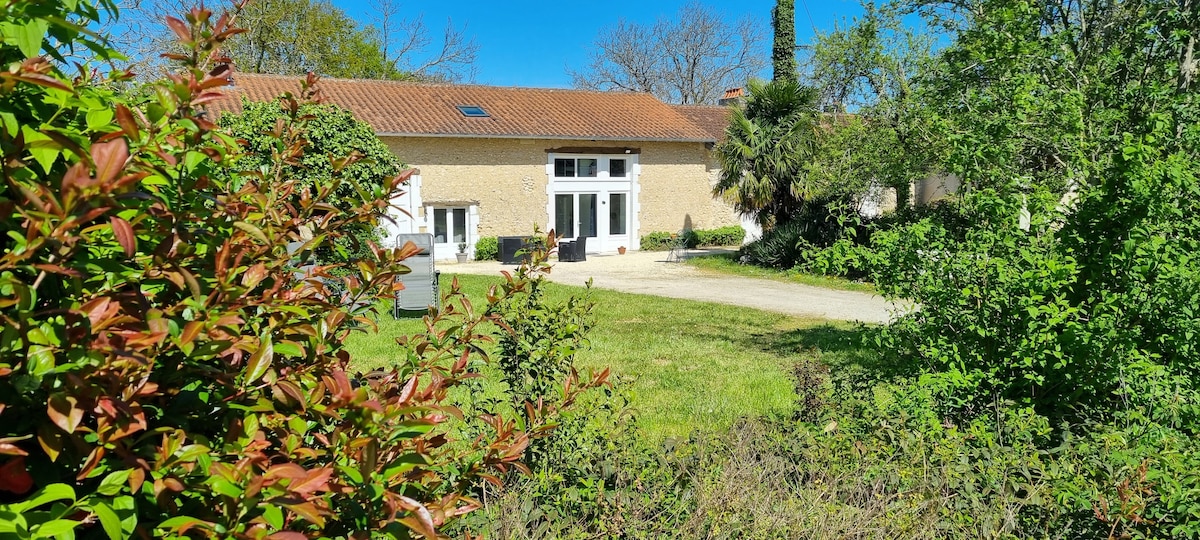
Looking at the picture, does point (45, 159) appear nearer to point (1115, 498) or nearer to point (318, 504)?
point (318, 504)

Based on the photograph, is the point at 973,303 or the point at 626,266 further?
the point at 626,266

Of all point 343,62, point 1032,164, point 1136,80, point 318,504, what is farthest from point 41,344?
point 343,62

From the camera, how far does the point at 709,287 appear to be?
A: 1766 centimetres

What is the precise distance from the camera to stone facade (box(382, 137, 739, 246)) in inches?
963

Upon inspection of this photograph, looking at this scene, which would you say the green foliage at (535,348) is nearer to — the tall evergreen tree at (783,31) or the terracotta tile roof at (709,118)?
the tall evergreen tree at (783,31)

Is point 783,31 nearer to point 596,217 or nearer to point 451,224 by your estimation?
point 596,217

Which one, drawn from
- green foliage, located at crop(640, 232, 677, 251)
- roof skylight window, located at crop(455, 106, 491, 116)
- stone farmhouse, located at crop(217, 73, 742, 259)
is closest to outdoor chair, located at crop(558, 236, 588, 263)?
stone farmhouse, located at crop(217, 73, 742, 259)

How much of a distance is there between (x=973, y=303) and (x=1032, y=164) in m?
2.27

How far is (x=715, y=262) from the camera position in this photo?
76.6ft

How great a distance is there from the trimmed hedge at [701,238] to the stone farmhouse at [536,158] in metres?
0.36

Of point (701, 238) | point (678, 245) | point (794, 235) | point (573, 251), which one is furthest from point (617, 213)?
point (794, 235)

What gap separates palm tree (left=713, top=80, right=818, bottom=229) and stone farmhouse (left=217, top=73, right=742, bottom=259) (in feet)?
17.2

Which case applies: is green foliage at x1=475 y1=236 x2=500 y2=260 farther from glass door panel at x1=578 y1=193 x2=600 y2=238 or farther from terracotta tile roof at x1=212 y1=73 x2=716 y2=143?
glass door panel at x1=578 y1=193 x2=600 y2=238

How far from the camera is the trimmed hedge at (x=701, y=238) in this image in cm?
2831
